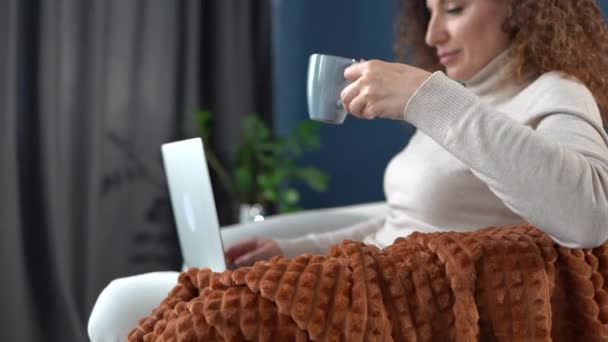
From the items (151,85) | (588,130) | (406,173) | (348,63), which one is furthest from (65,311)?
(588,130)

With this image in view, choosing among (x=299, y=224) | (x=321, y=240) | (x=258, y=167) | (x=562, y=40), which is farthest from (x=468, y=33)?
(x=258, y=167)

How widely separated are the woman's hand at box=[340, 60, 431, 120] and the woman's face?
35 cm

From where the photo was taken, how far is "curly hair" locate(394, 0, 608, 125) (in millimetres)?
1169

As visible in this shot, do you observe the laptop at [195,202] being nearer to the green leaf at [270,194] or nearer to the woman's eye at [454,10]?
the woman's eye at [454,10]

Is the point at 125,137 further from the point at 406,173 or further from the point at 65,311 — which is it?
the point at 406,173

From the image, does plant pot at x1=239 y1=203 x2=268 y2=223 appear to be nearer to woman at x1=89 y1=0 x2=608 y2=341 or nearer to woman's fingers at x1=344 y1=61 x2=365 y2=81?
woman at x1=89 y1=0 x2=608 y2=341

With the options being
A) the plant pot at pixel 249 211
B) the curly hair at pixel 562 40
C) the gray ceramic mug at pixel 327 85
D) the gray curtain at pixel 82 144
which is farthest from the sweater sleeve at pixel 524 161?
the plant pot at pixel 249 211

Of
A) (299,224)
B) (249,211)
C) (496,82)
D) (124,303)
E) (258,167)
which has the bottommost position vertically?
(249,211)

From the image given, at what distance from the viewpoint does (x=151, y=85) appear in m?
2.75

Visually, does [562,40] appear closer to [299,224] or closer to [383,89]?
[383,89]

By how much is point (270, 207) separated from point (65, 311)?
1080 millimetres

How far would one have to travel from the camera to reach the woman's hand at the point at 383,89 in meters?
0.91

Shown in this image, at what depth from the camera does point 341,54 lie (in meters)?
3.05

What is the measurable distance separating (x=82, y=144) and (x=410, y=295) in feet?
6.22
